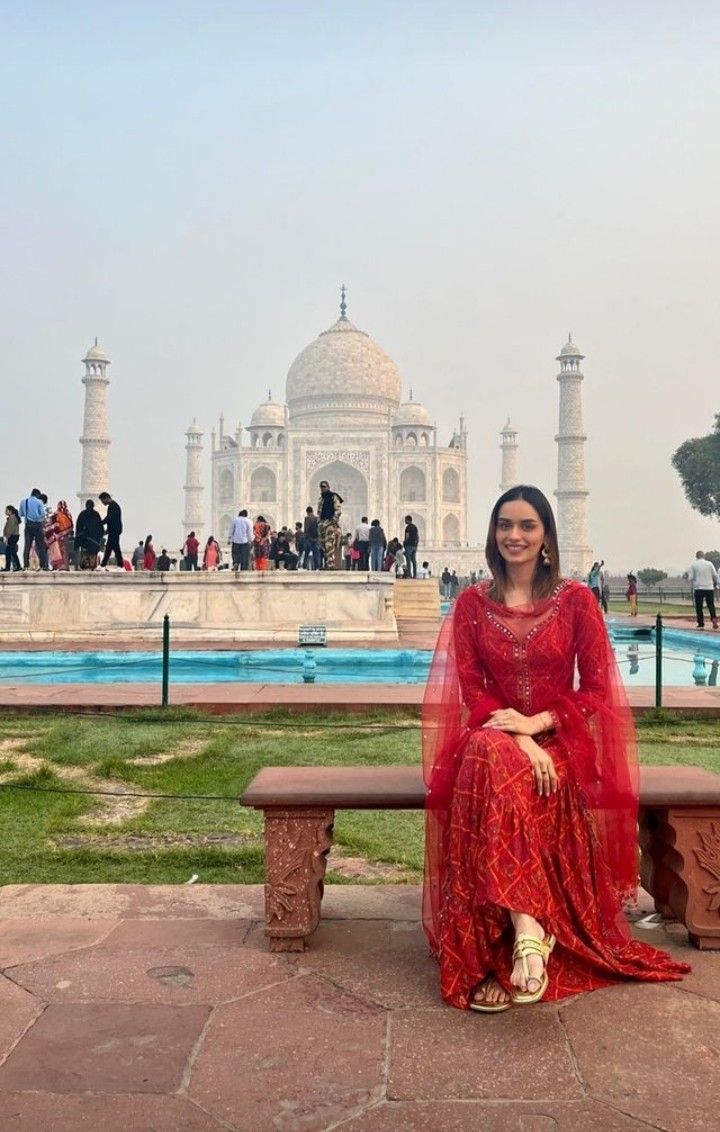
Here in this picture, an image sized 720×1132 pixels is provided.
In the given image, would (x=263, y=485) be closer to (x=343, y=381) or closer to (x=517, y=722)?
(x=343, y=381)

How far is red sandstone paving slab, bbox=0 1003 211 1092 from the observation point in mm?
1936

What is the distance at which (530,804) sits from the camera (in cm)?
238

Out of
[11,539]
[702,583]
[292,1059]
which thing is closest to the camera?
[292,1059]

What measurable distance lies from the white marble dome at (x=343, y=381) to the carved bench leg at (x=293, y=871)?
1739 inches

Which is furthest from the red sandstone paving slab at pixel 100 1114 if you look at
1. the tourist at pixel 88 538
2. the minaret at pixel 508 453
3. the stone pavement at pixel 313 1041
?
the minaret at pixel 508 453

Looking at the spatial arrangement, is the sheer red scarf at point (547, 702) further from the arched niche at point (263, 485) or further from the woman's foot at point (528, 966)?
the arched niche at point (263, 485)

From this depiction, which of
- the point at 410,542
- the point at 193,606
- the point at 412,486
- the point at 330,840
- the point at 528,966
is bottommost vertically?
the point at 528,966

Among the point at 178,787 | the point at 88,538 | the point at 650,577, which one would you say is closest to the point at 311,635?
the point at 88,538

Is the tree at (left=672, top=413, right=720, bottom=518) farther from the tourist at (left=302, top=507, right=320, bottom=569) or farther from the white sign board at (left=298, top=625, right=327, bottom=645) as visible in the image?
the white sign board at (left=298, top=625, right=327, bottom=645)

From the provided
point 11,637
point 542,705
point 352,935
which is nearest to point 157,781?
point 352,935

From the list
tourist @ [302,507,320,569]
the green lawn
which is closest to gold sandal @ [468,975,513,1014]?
the green lawn

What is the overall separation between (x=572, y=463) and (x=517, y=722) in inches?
1672

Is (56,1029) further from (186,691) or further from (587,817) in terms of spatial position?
(186,691)

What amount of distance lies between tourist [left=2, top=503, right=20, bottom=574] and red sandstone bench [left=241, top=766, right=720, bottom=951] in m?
12.5
